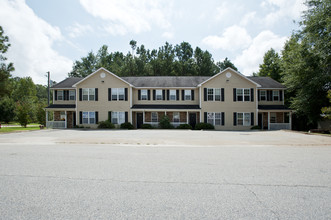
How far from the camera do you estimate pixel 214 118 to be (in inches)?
1029

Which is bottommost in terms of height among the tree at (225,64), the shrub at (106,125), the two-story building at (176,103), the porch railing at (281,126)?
the porch railing at (281,126)

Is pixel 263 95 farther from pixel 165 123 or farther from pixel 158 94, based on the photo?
pixel 158 94

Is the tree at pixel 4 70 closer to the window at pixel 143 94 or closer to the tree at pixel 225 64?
the window at pixel 143 94

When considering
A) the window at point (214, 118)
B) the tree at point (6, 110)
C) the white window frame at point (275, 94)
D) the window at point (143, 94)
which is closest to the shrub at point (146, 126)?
the window at point (143, 94)

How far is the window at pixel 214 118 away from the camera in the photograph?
26047 mm

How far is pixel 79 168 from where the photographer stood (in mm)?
5973

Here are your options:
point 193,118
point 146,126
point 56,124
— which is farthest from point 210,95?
point 56,124

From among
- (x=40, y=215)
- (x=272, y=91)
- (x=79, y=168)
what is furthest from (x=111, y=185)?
(x=272, y=91)

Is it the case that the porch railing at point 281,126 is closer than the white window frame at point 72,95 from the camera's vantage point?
Yes

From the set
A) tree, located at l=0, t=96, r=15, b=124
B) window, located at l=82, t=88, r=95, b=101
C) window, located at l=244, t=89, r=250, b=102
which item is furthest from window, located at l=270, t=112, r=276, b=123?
tree, located at l=0, t=96, r=15, b=124

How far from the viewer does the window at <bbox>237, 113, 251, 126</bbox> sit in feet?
85.1

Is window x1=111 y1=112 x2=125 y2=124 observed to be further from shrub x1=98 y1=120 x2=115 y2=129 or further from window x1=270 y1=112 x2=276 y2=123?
window x1=270 y1=112 x2=276 y2=123

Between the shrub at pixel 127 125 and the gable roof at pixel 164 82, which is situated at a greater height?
the gable roof at pixel 164 82

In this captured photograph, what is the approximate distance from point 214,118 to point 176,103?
5.43 m
